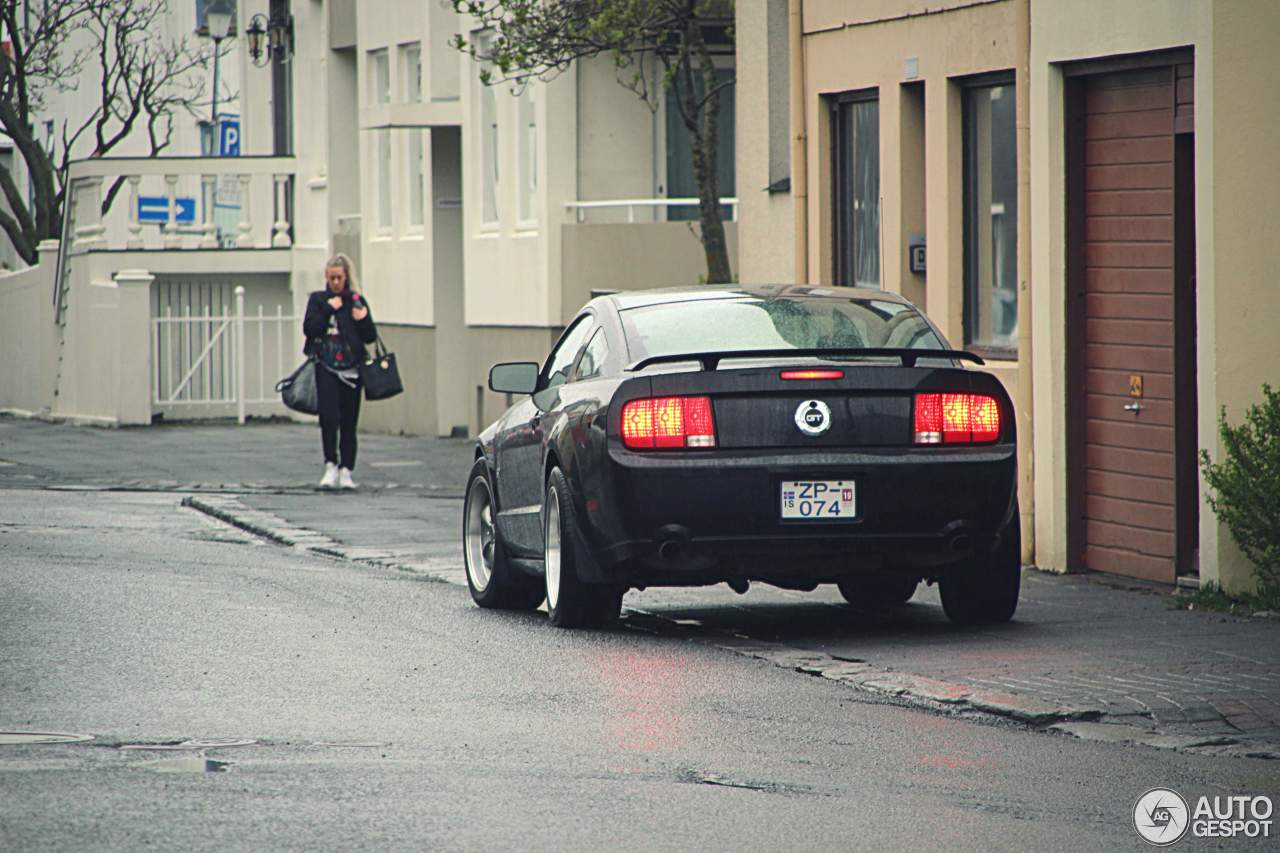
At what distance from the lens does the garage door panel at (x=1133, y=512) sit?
13805 mm

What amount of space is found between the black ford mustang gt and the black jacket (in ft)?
33.3

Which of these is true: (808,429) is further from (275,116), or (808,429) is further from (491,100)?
(275,116)

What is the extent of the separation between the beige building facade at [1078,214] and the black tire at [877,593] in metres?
1.45

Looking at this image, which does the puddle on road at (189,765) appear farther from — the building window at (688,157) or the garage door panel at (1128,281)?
the building window at (688,157)

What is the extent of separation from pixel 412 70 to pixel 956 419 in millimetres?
22902

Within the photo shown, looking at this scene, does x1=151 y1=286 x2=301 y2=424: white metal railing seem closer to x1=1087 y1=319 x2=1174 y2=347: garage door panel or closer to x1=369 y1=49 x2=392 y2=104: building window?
x1=369 y1=49 x2=392 y2=104: building window

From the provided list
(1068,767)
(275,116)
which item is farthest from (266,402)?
(1068,767)

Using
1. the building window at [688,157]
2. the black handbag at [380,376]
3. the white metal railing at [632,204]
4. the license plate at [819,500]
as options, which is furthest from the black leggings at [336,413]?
the license plate at [819,500]

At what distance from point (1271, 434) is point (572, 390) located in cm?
321

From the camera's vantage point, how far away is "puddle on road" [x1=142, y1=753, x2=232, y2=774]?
25.3 feet

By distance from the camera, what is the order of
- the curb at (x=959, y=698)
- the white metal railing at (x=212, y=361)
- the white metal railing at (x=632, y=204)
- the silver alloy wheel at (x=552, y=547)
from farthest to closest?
the white metal railing at (x=212, y=361), the white metal railing at (x=632, y=204), the silver alloy wheel at (x=552, y=547), the curb at (x=959, y=698)

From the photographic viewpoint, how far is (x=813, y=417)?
10.9 metres

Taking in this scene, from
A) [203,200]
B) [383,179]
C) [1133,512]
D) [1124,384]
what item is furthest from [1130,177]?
[203,200]

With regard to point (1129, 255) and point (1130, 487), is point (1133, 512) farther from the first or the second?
point (1129, 255)
